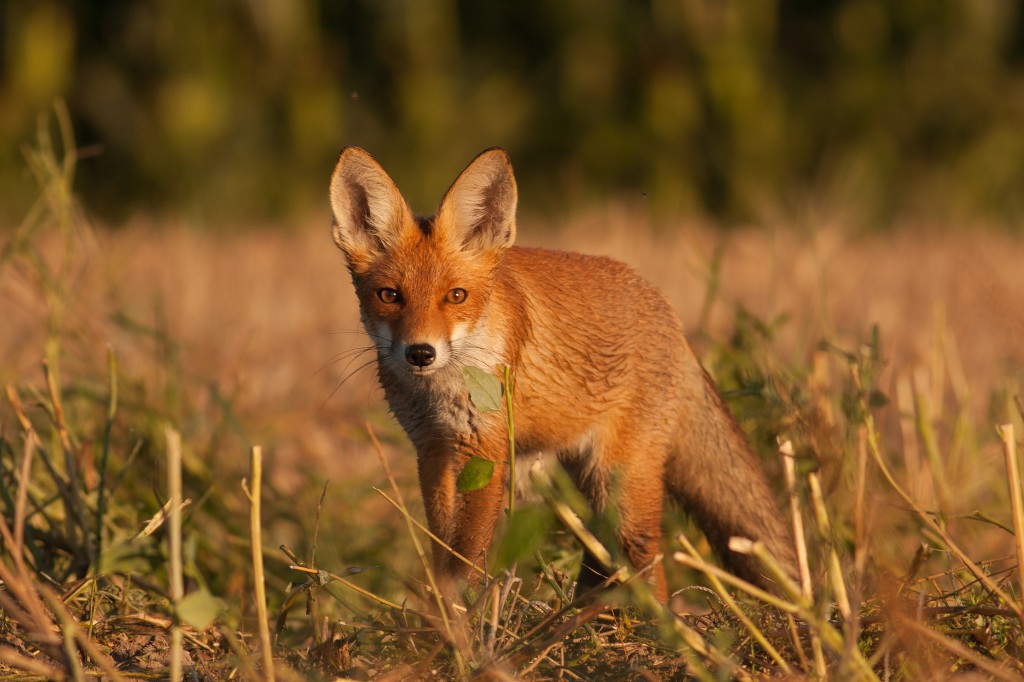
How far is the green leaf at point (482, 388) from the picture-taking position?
9.75 ft

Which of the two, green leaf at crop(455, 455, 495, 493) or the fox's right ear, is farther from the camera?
the fox's right ear

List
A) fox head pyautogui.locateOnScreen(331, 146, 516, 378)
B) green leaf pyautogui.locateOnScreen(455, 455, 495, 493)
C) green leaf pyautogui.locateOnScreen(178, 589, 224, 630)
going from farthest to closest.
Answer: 1. fox head pyautogui.locateOnScreen(331, 146, 516, 378)
2. green leaf pyautogui.locateOnScreen(455, 455, 495, 493)
3. green leaf pyautogui.locateOnScreen(178, 589, 224, 630)

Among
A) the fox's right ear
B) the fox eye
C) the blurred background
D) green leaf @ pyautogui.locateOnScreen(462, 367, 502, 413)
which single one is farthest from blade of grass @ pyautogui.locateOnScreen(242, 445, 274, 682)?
the blurred background

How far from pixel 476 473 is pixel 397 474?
2.42 metres

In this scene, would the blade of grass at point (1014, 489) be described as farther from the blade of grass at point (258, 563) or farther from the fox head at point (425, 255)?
the blade of grass at point (258, 563)

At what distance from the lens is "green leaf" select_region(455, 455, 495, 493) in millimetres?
2830

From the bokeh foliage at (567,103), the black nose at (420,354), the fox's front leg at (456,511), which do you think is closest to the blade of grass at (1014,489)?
the fox's front leg at (456,511)

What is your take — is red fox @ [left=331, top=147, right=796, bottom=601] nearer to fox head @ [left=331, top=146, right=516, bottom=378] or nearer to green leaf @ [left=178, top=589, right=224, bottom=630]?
fox head @ [left=331, top=146, right=516, bottom=378]

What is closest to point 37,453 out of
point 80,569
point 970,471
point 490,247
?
point 80,569

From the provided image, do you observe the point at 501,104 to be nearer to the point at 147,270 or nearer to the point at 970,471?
the point at 147,270

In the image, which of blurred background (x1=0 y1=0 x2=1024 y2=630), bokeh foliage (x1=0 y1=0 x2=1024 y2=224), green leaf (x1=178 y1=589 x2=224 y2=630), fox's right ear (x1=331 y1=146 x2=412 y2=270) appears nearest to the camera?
green leaf (x1=178 y1=589 x2=224 y2=630)

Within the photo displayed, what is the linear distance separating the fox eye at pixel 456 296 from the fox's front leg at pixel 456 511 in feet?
1.46

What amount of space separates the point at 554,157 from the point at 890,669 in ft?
41.8

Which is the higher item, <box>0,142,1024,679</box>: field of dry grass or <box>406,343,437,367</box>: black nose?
<box>406,343,437,367</box>: black nose
